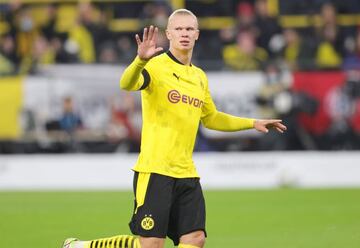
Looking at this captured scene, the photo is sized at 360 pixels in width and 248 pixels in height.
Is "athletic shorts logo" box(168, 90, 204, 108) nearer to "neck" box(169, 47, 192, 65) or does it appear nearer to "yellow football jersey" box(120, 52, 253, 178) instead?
"yellow football jersey" box(120, 52, 253, 178)

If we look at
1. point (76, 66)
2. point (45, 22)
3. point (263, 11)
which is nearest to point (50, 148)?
point (76, 66)

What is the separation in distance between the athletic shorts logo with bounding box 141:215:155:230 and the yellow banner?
441 inches

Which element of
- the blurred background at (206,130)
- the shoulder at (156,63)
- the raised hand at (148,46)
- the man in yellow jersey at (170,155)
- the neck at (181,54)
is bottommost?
the blurred background at (206,130)

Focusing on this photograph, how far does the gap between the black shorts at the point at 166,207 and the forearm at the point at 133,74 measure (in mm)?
790

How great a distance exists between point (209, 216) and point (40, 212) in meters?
2.61

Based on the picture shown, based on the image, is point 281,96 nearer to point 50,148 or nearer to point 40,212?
point 50,148

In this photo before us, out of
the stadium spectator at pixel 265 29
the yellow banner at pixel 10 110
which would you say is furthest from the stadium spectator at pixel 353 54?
the yellow banner at pixel 10 110

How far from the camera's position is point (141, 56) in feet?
20.5

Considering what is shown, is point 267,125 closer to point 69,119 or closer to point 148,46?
point 148,46

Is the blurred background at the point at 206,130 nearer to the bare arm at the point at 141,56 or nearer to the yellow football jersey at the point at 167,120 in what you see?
the yellow football jersey at the point at 167,120

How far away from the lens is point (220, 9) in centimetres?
2100

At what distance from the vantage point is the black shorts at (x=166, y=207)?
22.0 ft

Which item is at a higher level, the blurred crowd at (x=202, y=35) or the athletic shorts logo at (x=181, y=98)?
the athletic shorts logo at (x=181, y=98)

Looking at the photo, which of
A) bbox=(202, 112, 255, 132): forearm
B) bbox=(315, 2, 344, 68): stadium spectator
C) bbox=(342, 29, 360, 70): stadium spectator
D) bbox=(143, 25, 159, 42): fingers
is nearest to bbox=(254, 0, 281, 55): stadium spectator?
bbox=(315, 2, 344, 68): stadium spectator
